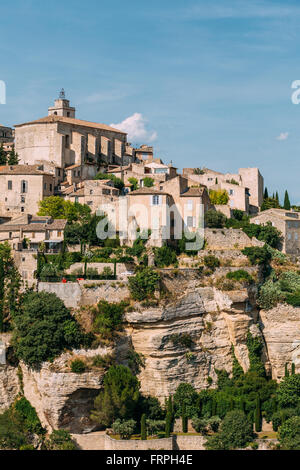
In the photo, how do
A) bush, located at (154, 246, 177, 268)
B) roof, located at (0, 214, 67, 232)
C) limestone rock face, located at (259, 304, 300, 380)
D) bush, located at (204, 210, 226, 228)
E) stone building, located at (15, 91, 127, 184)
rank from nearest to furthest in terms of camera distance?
limestone rock face, located at (259, 304, 300, 380) → bush, located at (154, 246, 177, 268) → roof, located at (0, 214, 67, 232) → bush, located at (204, 210, 226, 228) → stone building, located at (15, 91, 127, 184)

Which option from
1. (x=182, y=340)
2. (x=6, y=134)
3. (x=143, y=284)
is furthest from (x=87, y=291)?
(x=6, y=134)

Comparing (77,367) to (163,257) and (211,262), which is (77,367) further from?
(211,262)

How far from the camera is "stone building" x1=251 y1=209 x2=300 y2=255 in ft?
176

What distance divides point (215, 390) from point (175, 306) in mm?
5490

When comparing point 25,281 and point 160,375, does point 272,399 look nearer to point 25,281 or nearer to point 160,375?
point 160,375

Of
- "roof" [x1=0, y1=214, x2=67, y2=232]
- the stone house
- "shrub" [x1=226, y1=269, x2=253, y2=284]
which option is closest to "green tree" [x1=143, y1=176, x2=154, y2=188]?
"roof" [x1=0, y1=214, x2=67, y2=232]

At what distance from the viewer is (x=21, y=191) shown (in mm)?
57688

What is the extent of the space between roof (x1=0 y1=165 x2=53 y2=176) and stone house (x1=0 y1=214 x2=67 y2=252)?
19.8ft

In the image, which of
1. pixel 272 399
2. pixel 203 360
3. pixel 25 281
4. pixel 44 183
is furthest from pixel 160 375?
pixel 44 183

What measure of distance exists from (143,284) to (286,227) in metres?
13.4

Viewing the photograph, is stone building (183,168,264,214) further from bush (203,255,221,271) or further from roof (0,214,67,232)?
roof (0,214,67,232)

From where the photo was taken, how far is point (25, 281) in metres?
47.3
